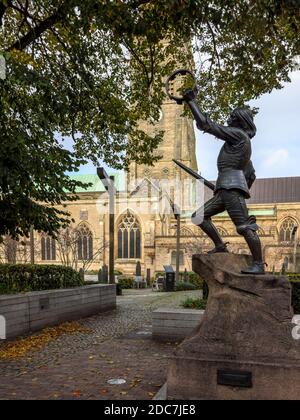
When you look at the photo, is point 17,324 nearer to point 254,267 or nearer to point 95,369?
point 95,369

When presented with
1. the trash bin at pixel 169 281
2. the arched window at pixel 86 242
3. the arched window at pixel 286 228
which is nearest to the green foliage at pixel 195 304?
the trash bin at pixel 169 281

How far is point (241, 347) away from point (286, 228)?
48586 millimetres

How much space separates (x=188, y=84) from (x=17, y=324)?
8.25 meters

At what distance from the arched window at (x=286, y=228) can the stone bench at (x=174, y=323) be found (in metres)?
43.8

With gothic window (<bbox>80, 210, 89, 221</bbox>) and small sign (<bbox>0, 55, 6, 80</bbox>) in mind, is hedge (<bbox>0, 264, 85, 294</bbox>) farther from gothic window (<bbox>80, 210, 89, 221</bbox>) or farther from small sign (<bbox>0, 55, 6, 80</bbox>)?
gothic window (<bbox>80, 210, 89, 221</bbox>)

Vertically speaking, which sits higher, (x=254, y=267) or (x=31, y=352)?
(x=254, y=267)

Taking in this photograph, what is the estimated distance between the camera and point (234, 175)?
17.0ft

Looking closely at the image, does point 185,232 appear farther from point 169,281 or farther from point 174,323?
point 174,323

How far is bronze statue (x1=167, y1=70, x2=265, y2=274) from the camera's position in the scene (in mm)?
5031

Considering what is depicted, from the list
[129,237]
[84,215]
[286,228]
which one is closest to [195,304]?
[129,237]

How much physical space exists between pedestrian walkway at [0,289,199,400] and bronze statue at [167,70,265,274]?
7.20ft
